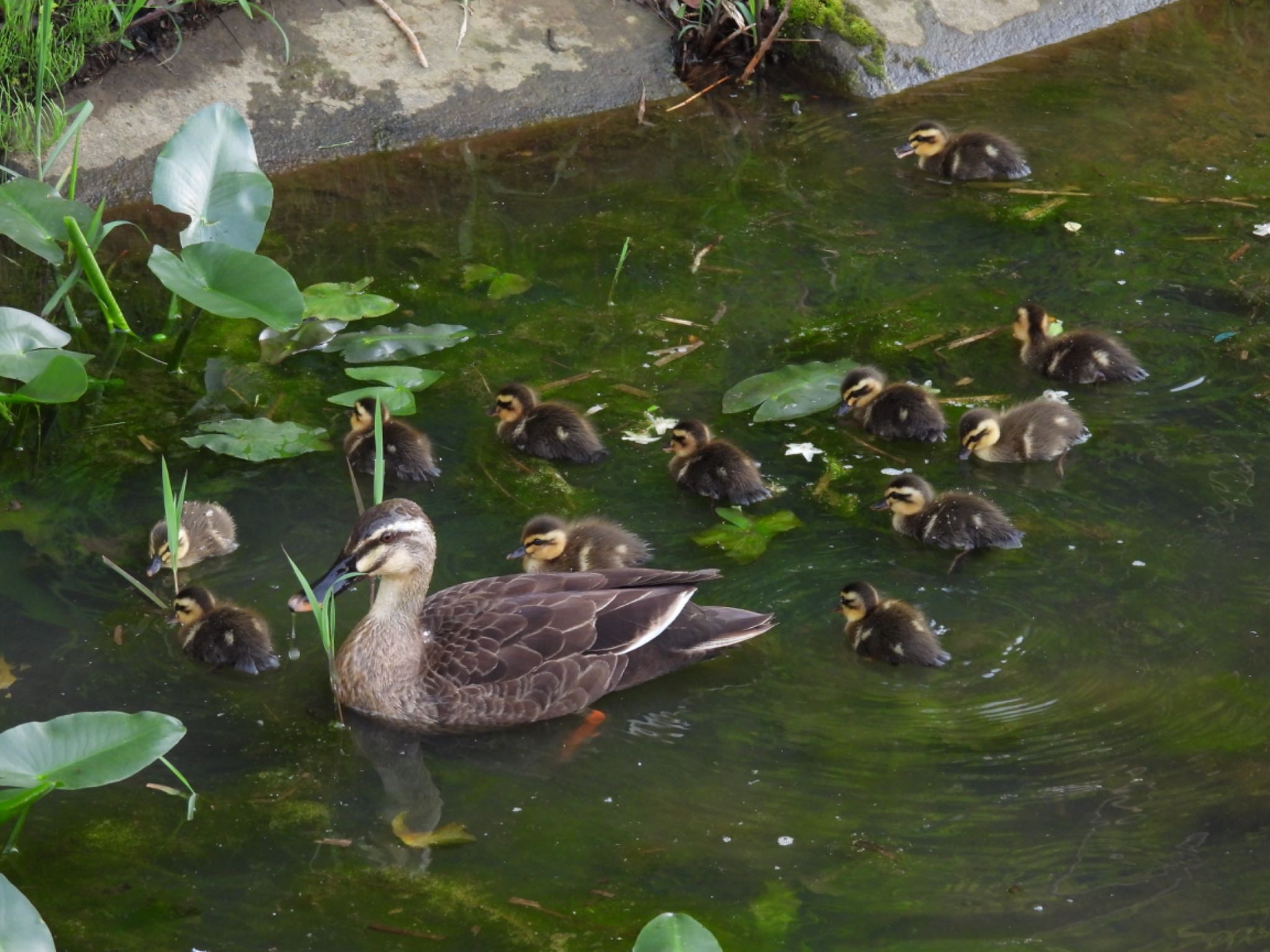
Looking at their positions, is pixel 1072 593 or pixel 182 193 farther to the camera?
pixel 182 193

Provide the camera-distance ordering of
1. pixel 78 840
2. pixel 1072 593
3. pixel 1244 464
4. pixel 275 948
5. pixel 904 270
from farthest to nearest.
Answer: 1. pixel 904 270
2. pixel 1244 464
3. pixel 1072 593
4. pixel 78 840
5. pixel 275 948

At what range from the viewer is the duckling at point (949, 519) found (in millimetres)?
4766

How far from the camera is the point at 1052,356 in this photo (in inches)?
223

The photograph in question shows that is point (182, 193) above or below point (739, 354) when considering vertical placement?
above

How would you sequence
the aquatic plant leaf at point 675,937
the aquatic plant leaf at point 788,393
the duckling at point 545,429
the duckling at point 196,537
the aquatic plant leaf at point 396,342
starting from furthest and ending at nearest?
the aquatic plant leaf at point 396,342 < the aquatic plant leaf at point 788,393 < the duckling at point 545,429 < the duckling at point 196,537 < the aquatic plant leaf at point 675,937

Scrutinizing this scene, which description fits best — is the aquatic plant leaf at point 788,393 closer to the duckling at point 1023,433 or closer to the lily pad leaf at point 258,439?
the duckling at point 1023,433

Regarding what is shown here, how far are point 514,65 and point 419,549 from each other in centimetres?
423

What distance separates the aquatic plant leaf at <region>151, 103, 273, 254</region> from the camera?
518cm

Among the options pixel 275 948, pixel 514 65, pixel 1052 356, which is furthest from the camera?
pixel 514 65

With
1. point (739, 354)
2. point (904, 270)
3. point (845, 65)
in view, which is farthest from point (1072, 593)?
point (845, 65)

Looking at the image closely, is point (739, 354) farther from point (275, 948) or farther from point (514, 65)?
point (275, 948)

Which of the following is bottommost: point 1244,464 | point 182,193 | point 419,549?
point 1244,464

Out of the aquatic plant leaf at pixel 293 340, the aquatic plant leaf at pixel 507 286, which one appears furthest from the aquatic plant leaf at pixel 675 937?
the aquatic plant leaf at pixel 507 286

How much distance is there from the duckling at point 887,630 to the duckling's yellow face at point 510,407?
57.2 inches
